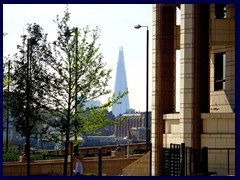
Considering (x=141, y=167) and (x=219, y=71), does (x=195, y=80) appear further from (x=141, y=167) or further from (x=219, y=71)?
(x=141, y=167)

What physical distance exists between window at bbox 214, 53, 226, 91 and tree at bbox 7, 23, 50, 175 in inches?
369

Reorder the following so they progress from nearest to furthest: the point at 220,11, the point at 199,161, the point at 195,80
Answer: the point at 199,161 → the point at 195,80 → the point at 220,11

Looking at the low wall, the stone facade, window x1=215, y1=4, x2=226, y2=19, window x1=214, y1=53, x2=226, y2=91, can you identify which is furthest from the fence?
the low wall

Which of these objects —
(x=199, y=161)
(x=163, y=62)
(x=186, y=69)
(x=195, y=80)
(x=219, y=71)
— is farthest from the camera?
(x=219, y=71)

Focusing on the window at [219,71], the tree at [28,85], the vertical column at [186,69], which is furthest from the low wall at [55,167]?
the window at [219,71]

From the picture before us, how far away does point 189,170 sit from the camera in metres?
29.3

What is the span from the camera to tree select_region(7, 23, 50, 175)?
39156 millimetres

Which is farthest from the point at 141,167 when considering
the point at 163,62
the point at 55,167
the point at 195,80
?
the point at 195,80

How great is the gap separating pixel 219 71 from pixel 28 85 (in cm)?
1120

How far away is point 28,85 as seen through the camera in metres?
40.7

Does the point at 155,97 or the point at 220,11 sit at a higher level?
the point at 220,11

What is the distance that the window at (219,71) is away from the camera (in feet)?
123

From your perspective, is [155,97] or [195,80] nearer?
[195,80]

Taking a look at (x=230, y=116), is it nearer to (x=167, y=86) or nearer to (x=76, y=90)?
(x=167, y=86)
